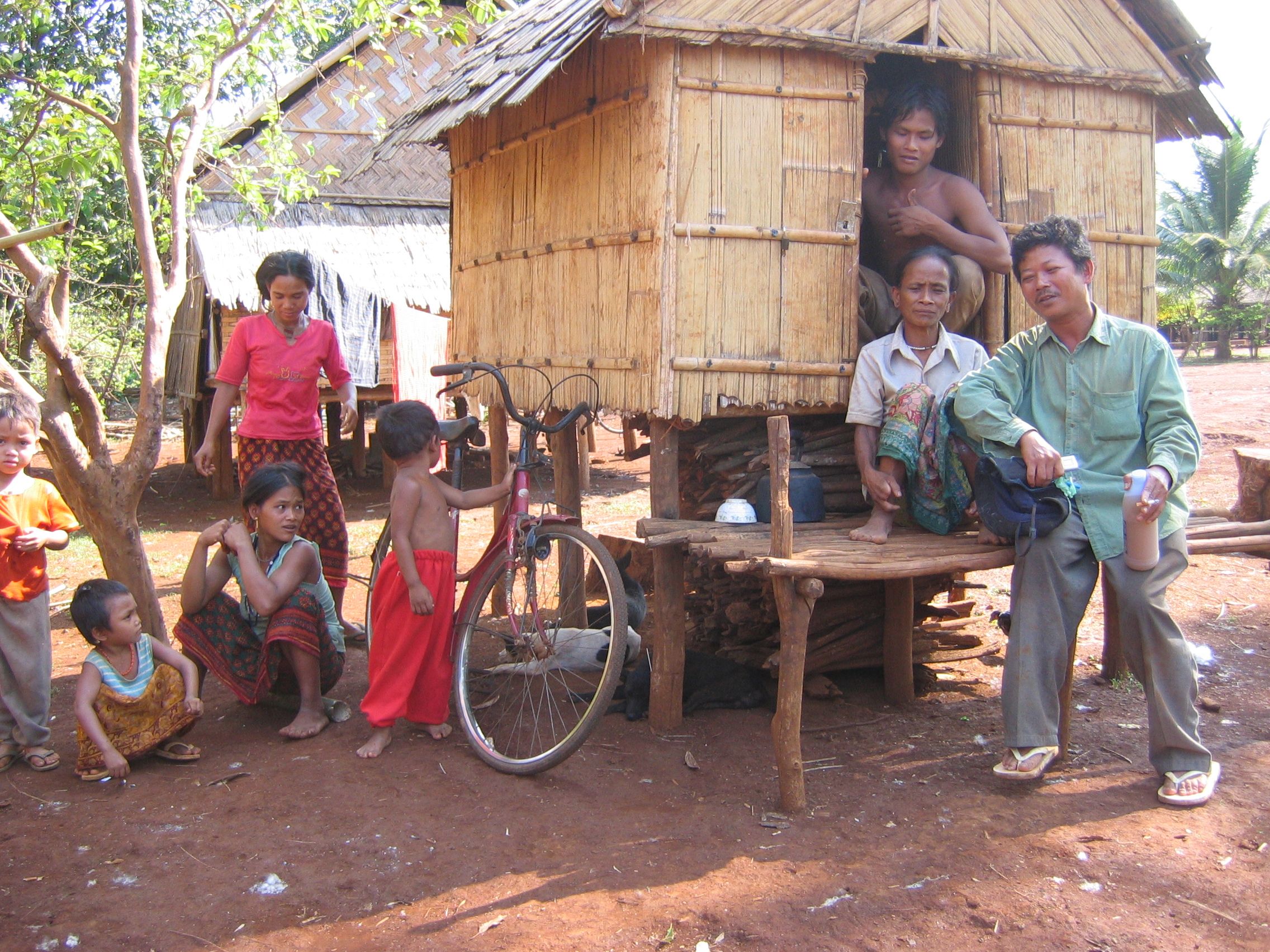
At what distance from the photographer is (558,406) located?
559 cm

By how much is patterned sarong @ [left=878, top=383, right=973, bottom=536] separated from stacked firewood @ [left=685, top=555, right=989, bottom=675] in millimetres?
867

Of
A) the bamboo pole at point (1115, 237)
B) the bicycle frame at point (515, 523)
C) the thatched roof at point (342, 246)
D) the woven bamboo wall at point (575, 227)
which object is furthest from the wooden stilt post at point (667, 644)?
the thatched roof at point (342, 246)

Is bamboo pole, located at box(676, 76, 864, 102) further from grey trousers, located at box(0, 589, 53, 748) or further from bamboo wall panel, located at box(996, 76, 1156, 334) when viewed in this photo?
grey trousers, located at box(0, 589, 53, 748)

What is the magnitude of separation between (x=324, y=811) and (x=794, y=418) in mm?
2956

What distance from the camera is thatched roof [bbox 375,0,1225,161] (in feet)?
14.5

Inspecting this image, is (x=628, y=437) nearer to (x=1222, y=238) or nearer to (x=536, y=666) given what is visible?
(x=536, y=666)

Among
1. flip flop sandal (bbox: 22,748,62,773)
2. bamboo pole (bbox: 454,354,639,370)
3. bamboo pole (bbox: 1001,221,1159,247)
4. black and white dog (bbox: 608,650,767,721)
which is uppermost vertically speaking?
bamboo pole (bbox: 1001,221,1159,247)

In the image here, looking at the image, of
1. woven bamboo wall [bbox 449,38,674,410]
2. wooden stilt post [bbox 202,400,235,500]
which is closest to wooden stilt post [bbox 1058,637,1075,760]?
woven bamboo wall [bbox 449,38,674,410]

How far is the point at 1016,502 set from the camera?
12.2 feet

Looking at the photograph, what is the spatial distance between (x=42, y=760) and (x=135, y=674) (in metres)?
0.51

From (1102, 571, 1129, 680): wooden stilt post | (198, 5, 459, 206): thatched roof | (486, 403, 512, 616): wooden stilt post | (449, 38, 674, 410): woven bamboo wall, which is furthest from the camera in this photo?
(198, 5, 459, 206): thatched roof

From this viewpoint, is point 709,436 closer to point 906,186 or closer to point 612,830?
point 906,186

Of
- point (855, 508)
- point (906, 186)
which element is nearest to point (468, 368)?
point (855, 508)

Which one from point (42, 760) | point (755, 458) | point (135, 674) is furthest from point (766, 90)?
point (42, 760)
